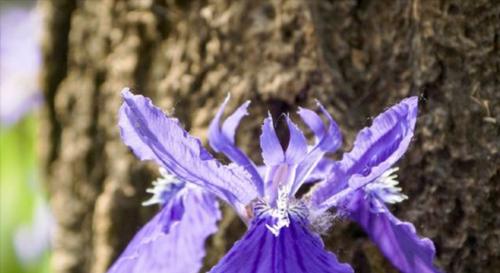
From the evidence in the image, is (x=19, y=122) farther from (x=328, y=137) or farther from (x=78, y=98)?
(x=328, y=137)

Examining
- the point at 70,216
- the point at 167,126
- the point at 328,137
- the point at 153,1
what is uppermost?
the point at 153,1

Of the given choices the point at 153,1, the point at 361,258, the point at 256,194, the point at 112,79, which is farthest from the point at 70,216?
the point at 256,194

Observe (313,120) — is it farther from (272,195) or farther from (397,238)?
(397,238)

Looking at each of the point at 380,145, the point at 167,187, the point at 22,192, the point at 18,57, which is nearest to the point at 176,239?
the point at 167,187

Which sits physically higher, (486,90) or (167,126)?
(167,126)

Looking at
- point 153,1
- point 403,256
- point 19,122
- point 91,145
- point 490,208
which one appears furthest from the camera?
point 19,122

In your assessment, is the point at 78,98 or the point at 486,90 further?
the point at 78,98

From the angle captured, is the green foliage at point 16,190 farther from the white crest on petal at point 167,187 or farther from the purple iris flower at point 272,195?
the purple iris flower at point 272,195
